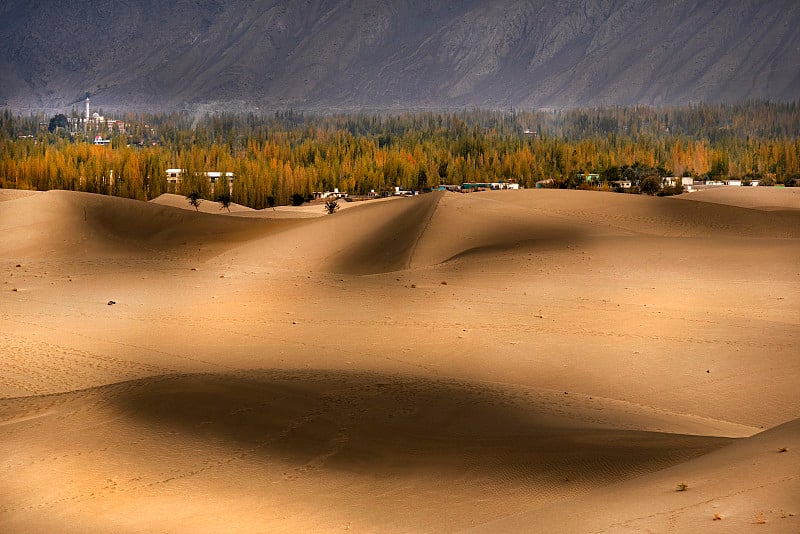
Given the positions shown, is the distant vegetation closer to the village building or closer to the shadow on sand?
the village building

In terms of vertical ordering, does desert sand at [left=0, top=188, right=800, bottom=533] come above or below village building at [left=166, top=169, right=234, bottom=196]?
below

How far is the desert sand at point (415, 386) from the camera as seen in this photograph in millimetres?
13070

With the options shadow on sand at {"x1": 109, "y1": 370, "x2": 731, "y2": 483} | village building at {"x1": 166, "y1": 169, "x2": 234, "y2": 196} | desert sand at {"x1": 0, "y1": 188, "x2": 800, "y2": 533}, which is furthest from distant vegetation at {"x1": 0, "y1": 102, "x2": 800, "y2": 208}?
shadow on sand at {"x1": 109, "y1": 370, "x2": 731, "y2": 483}

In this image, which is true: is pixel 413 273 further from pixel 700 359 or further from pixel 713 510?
pixel 713 510

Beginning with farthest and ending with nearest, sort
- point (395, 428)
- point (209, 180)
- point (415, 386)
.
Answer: point (209, 180) → point (415, 386) → point (395, 428)

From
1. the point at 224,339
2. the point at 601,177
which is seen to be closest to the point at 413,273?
the point at 224,339

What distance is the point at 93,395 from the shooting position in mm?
18422

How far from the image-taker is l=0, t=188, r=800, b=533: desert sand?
13070 mm

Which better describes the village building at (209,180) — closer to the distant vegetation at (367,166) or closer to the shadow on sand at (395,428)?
the distant vegetation at (367,166)

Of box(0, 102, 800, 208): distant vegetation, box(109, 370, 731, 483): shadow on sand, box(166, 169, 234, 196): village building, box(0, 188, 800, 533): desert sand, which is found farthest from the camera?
box(166, 169, 234, 196): village building

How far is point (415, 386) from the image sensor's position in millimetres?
20047

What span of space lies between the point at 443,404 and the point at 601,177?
113 metres

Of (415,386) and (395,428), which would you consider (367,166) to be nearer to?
(415,386)

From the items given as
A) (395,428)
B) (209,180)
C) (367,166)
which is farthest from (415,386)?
(367,166)
